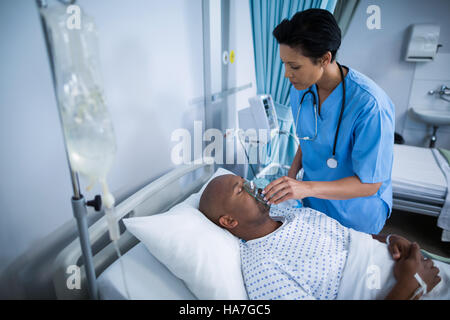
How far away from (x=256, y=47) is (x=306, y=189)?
1599 millimetres

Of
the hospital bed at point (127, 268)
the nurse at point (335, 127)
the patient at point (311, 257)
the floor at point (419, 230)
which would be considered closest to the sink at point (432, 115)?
the floor at point (419, 230)

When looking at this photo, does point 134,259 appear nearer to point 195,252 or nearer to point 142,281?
point 142,281

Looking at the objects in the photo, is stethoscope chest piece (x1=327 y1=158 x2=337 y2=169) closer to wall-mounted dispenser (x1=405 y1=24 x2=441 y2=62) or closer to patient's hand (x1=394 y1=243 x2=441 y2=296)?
patient's hand (x1=394 y1=243 x2=441 y2=296)

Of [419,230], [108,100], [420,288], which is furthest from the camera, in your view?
[419,230]

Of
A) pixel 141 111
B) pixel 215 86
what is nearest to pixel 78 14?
pixel 141 111

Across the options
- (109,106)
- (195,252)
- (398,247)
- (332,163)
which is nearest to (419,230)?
(398,247)

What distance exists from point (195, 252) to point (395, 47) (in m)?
3.98

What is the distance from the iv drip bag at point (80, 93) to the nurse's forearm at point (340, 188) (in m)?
0.83

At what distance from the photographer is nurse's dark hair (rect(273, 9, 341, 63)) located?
109cm

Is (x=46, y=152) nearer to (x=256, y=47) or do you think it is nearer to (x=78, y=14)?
(x=78, y=14)

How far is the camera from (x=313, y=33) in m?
1.08

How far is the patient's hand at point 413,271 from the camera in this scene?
98cm

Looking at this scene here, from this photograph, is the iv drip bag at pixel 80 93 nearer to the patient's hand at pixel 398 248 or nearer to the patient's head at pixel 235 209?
the patient's head at pixel 235 209
